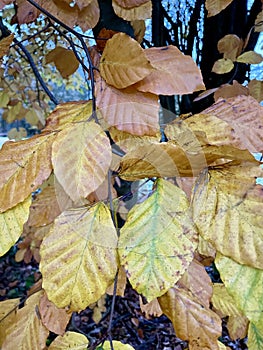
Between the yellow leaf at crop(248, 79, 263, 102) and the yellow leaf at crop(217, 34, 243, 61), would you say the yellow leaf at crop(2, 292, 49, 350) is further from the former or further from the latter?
the yellow leaf at crop(217, 34, 243, 61)

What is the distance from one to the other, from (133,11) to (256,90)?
0.44 metres

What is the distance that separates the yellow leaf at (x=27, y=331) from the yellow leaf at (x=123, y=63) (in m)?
0.40

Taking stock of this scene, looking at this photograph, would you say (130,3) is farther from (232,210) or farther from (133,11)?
(232,210)

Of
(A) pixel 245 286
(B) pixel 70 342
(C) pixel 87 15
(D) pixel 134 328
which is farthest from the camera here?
(D) pixel 134 328

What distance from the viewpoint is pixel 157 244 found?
33 centimetres

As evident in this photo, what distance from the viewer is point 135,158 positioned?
33 centimetres

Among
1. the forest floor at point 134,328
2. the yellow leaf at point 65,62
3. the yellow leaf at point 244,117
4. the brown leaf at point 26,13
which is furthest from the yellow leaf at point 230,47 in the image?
the forest floor at point 134,328

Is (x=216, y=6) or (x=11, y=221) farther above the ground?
(x=216, y=6)

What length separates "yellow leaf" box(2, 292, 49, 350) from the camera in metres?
0.58

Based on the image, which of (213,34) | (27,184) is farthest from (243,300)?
(213,34)

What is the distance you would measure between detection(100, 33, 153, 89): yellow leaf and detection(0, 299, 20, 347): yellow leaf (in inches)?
18.5

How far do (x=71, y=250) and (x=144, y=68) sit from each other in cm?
21

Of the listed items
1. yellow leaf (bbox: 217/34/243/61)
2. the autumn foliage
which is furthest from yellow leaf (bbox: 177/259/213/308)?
yellow leaf (bbox: 217/34/243/61)

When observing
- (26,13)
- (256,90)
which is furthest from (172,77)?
(256,90)
